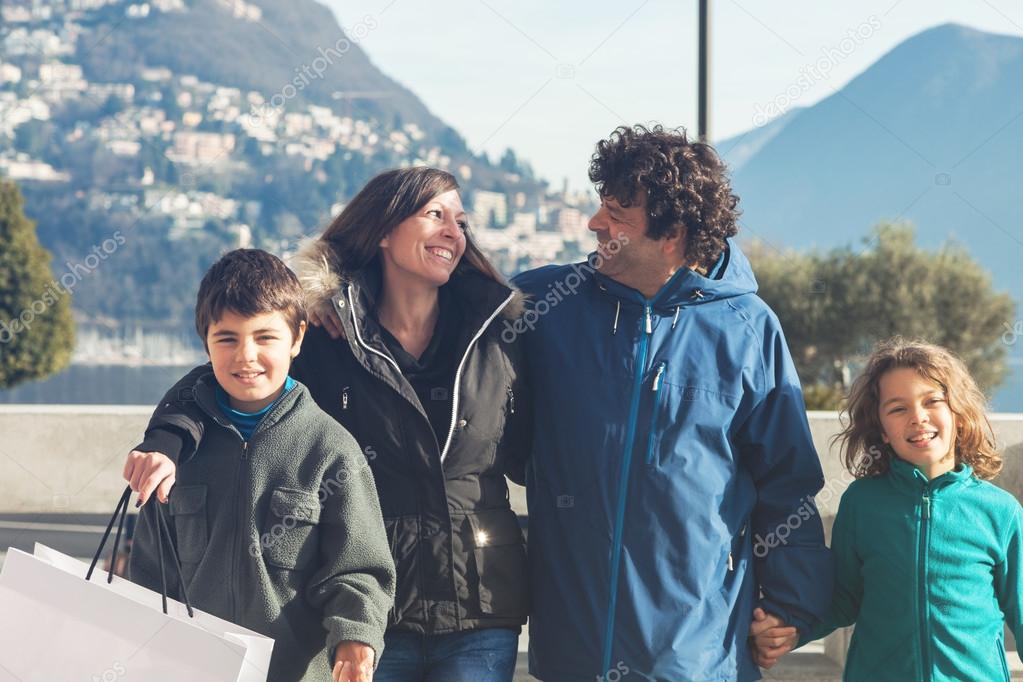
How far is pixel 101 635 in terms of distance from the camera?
2.07 meters

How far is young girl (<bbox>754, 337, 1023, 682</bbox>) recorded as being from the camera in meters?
2.63

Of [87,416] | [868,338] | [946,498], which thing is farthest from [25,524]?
[868,338]

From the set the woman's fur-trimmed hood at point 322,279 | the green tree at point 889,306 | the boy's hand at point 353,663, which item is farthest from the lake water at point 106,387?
the boy's hand at point 353,663

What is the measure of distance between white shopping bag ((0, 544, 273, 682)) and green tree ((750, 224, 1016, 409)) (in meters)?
25.5

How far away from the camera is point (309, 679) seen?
2.31 meters

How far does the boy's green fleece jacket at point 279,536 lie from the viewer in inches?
89.4

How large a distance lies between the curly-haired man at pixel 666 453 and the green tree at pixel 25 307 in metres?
15.4

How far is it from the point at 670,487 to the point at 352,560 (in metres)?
0.68

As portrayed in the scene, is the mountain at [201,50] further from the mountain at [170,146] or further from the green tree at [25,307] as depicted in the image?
the green tree at [25,307]

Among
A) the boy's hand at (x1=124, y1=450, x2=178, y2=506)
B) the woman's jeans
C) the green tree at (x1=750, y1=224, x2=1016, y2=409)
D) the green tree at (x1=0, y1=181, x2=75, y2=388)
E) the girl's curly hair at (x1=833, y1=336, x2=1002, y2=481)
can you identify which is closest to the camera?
the boy's hand at (x1=124, y1=450, x2=178, y2=506)

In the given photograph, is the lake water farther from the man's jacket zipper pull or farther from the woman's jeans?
the man's jacket zipper pull

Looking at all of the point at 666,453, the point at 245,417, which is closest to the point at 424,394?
the point at 245,417

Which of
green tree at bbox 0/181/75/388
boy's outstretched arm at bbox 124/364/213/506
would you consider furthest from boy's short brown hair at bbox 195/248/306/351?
green tree at bbox 0/181/75/388

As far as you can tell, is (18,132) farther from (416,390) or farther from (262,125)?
(416,390)
